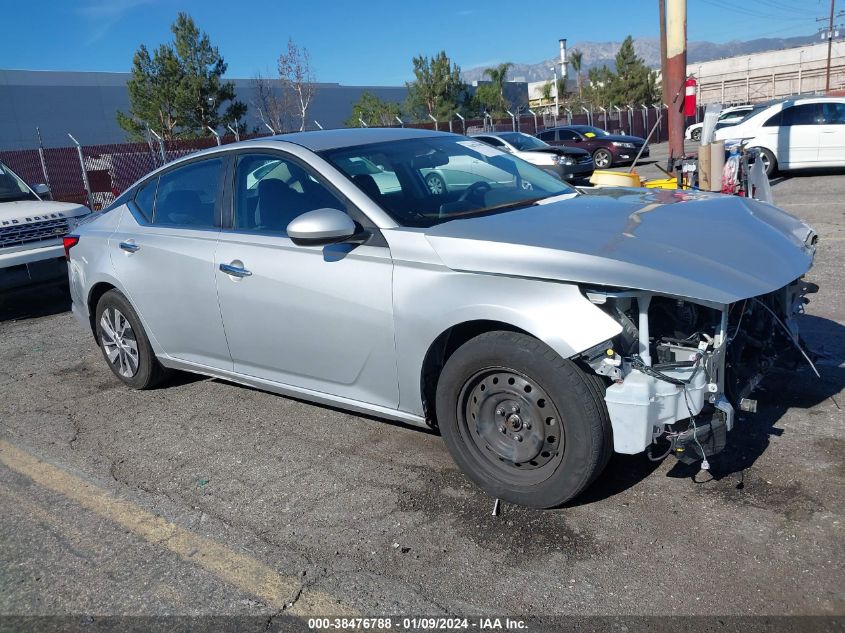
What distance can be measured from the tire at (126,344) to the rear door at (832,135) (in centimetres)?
1442

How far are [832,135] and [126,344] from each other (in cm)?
1472

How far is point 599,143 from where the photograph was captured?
24.0 metres

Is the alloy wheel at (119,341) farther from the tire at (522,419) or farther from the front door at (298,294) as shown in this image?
the tire at (522,419)

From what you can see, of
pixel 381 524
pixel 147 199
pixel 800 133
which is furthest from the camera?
pixel 800 133

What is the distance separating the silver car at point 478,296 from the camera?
2992mm

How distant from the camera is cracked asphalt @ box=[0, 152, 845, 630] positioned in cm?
277

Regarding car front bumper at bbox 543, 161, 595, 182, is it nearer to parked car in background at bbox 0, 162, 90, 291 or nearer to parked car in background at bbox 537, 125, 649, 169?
parked car in background at bbox 537, 125, 649, 169

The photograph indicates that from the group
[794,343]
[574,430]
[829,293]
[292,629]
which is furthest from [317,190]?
[829,293]

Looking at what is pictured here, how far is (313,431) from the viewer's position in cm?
442

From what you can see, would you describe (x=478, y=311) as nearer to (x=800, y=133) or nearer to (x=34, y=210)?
(x=34, y=210)

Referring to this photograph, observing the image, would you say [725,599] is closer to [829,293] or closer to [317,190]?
[317,190]

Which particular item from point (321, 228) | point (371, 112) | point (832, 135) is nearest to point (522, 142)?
point (832, 135)

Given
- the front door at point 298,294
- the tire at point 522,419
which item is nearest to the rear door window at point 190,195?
the front door at point 298,294

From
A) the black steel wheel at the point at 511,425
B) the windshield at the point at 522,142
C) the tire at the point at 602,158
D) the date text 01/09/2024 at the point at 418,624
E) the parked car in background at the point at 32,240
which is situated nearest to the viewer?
the date text 01/09/2024 at the point at 418,624
